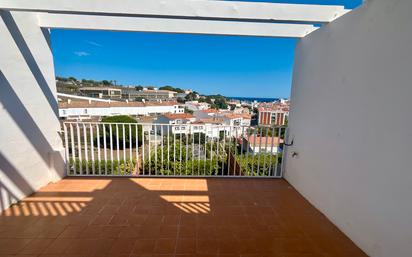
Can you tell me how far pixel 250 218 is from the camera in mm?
2408

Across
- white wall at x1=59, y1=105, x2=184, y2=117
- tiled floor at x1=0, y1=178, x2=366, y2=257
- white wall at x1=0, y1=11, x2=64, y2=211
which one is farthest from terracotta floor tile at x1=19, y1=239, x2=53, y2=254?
white wall at x1=59, y1=105, x2=184, y2=117

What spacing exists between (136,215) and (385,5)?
10.5 feet

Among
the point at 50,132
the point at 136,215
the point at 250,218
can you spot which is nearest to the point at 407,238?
the point at 250,218

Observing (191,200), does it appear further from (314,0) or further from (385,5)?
(314,0)

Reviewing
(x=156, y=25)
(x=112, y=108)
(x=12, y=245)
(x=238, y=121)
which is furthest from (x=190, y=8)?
(x=112, y=108)

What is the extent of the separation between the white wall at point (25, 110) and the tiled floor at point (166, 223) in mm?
294

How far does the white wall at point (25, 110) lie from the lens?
95.3 inches

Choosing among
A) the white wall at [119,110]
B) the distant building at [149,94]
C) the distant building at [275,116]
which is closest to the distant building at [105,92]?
the distant building at [149,94]

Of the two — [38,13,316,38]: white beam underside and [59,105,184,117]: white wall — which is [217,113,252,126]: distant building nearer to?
[38,13,316,38]: white beam underside

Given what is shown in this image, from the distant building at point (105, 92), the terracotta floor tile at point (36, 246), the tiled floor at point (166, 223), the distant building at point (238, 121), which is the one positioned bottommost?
the terracotta floor tile at point (36, 246)

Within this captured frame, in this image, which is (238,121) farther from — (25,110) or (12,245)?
(12,245)

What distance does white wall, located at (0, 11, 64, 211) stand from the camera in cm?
242

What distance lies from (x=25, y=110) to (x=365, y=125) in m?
3.98

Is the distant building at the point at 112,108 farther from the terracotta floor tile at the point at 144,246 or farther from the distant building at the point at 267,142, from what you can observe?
the terracotta floor tile at the point at 144,246
